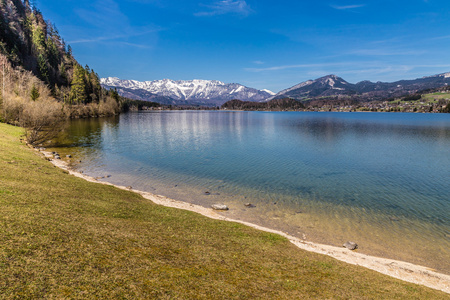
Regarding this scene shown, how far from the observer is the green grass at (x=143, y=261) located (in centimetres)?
865

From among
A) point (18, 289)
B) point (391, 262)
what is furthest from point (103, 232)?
point (391, 262)

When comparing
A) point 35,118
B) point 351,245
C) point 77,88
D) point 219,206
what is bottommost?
point 351,245

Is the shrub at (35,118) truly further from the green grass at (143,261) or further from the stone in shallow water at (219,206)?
the stone in shallow water at (219,206)

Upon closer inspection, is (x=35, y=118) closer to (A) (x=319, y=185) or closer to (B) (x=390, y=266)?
(A) (x=319, y=185)

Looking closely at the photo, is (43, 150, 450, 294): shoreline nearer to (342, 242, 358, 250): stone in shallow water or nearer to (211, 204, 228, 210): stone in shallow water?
(342, 242, 358, 250): stone in shallow water

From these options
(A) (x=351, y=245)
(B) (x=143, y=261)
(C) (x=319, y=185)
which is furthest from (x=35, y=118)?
(A) (x=351, y=245)

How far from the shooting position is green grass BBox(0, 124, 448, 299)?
28.4 feet

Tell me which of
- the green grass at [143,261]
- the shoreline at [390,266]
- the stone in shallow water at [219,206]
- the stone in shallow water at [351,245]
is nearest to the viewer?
the green grass at [143,261]

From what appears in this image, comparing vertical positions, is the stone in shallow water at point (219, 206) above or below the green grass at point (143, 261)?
below

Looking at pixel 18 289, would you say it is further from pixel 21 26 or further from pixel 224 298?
pixel 21 26

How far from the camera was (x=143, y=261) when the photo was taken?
10883 millimetres

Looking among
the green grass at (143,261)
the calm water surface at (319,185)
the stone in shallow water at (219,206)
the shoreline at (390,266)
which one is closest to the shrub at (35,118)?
the calm water surface at (319,185)

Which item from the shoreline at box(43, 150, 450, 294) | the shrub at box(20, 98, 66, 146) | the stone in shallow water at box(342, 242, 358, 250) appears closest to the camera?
the shoreline at box(43, 150, 450, 294)

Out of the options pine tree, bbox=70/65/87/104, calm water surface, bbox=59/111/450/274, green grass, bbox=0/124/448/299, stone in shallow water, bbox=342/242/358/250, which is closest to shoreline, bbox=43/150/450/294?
stone in shallow water, bbox=342/242/358/250
